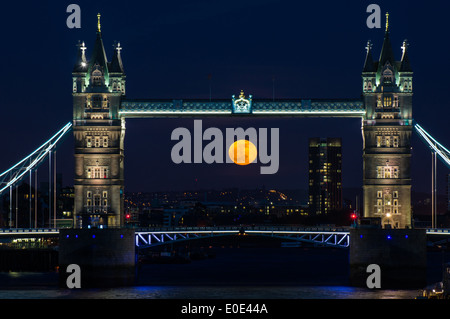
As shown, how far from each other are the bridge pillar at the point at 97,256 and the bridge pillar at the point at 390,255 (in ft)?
63.1

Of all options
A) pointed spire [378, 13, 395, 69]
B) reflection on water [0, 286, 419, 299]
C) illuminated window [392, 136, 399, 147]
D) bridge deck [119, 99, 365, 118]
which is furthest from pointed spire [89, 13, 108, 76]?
illuminated window [392, 136, 399, 147]

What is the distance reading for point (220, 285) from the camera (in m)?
103

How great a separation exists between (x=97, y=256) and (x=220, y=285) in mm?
11140

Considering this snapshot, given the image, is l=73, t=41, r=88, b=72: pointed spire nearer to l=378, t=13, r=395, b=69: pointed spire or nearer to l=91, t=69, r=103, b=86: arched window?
l=91, t=69, r=103, b=86: arched window

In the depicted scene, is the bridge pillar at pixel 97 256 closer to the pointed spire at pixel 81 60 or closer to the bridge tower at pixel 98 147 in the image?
the bridge tower at pixel 98 147

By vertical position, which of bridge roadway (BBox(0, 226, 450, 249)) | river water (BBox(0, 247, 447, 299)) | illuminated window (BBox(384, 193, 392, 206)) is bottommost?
river water (BBox(0, 247, 447, 299))

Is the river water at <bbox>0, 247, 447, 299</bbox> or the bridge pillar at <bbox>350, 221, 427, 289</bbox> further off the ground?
the bridge pillar at <bbox>350, 221, 427, 289</bbox>

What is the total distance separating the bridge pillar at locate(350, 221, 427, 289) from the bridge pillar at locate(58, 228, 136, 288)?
757 inches

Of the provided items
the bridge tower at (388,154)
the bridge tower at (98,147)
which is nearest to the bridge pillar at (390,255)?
the bridge tower at (388,154)

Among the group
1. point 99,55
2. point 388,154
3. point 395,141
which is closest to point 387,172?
point 388,154

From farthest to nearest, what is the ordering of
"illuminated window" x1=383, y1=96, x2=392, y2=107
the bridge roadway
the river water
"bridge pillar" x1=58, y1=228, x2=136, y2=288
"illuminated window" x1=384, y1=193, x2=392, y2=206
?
"illuminated window" x1=383, y1=96, x2=392, y2=107
"illuminated window" x1=384, y1=193, x2=392, y2=206
the bridge roadway
"bridge pillar" x1=58, y1=228, x2=136, y2=288
the river water

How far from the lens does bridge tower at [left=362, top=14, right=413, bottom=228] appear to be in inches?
4171

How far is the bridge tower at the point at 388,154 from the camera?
348 ft
